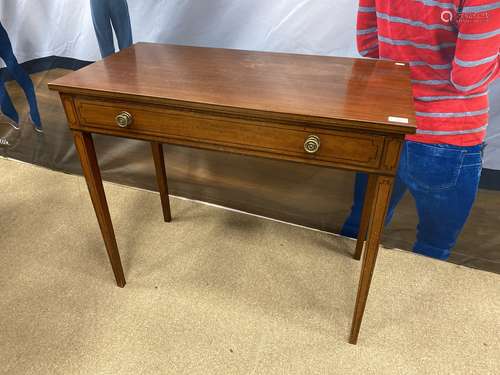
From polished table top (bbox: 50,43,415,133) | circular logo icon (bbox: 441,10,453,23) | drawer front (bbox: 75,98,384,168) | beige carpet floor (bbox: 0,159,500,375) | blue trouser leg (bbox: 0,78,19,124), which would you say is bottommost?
beige carpet floor (bbox: 0,159,500,375)

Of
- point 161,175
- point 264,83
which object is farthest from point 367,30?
point 161,175

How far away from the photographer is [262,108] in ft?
3.01

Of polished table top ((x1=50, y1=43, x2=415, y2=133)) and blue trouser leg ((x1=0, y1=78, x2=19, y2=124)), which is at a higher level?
polished table top ((x1=50, y1=43, x2=415, y2=133))

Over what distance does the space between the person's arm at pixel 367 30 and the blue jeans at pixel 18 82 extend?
5.48 ft

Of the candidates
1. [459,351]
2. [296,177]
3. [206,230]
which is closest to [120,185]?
[206,230]

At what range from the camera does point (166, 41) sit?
1626 mm

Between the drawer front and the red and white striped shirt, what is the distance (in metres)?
0.58

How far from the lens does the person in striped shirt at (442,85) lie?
3.83 ft

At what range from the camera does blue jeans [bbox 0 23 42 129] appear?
1941mm

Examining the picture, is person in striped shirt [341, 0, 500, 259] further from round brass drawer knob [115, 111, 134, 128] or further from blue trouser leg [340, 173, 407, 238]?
round brass drawer knob [115, 111, 134, 128]

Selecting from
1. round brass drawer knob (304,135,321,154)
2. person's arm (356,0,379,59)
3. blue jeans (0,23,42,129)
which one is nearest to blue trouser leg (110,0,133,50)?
blue jeans (0,23,42,129)

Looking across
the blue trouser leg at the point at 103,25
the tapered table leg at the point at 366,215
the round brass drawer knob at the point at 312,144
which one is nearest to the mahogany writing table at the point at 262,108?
the round brass drawer knob at the point at 312,144

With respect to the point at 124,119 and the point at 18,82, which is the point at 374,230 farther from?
the point at 18,82

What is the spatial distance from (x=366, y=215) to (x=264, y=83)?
72cm
